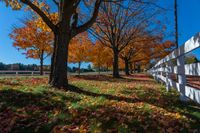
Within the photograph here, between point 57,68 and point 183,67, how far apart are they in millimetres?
5137

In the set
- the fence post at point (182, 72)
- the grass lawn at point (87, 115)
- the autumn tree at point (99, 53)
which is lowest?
the grass lawn at point (87, 115)

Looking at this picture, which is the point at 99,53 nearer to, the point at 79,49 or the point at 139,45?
the point at 79,49

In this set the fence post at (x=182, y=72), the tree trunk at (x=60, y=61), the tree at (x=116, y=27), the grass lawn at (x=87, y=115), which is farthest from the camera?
the tree at (x=116, y=27)

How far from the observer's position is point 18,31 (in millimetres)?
35562

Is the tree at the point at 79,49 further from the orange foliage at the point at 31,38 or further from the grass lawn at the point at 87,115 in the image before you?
the grass lawn at the point at 87,115

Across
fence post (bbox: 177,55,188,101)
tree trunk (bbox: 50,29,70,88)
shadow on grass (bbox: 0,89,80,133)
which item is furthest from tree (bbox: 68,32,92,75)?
fence post (bbox: 177,55,188,101)

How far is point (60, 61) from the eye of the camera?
1056 centimetres

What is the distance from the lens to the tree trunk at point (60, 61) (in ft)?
34.3

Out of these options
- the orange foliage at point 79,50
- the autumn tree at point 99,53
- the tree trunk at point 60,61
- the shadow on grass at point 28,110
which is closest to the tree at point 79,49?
the orange foliage at point 79,50

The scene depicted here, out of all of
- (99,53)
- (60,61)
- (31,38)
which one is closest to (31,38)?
(31,38)

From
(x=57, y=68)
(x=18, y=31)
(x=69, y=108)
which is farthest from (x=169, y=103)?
(x=18, y=31)

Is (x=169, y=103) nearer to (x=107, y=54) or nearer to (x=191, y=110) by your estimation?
(x=191, y=110)

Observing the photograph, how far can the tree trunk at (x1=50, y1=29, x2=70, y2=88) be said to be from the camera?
10.5 m

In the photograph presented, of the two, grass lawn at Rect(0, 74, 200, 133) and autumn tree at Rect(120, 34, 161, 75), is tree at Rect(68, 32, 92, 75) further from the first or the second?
grass lawn at Rect(0, 74, 200, 133)
